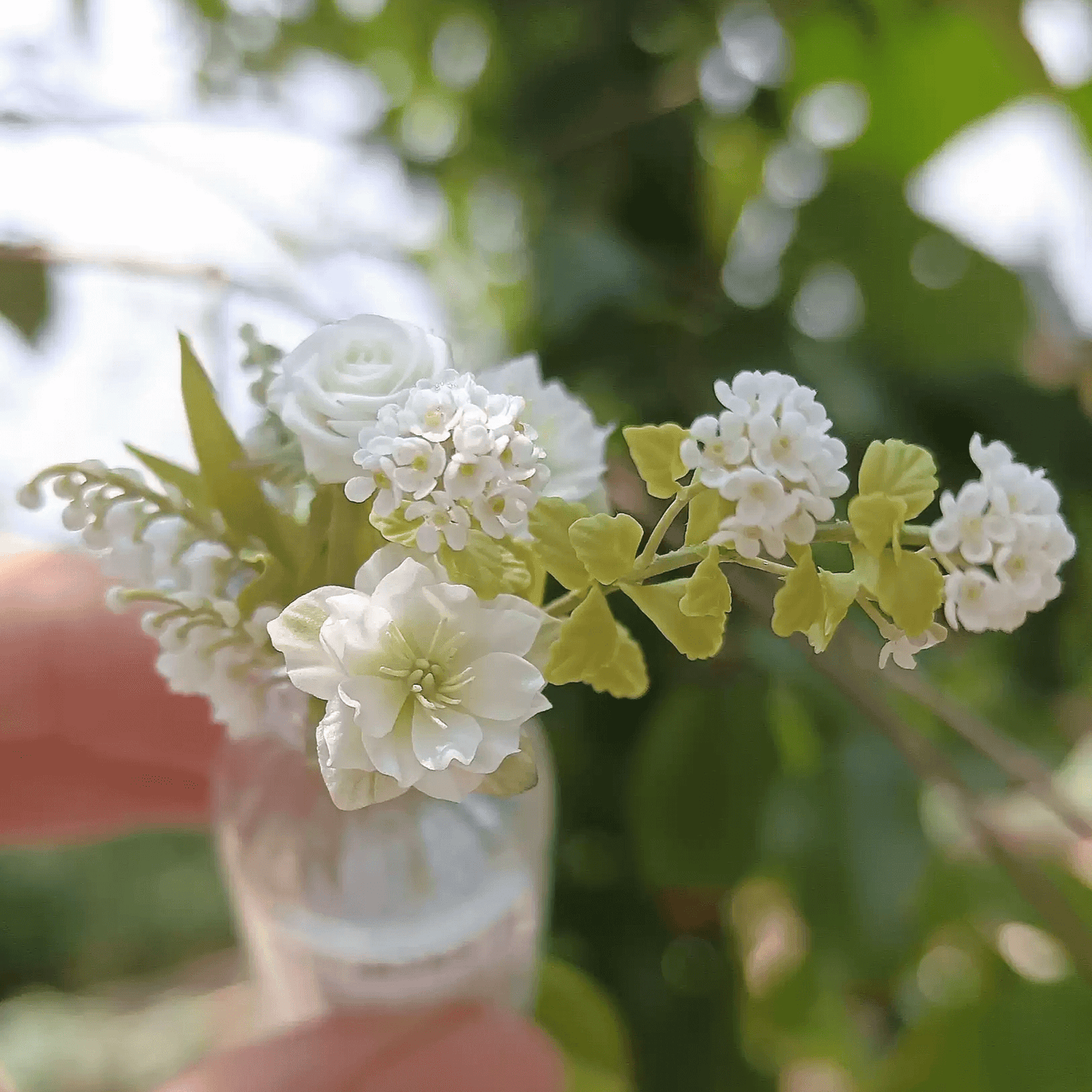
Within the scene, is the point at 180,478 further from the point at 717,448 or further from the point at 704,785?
the point at 704,785

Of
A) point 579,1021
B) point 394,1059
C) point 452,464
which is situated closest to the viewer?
point 452,464

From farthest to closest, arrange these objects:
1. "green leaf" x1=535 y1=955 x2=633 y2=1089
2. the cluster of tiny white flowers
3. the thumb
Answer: "green leaf" x1=535 y1=955 x2=633 y2=1089
the thumb
the cluster of tiny white flowers

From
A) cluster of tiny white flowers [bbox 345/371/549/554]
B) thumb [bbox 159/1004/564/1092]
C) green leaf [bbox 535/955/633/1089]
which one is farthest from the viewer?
green leaf [bbox 535/955/633/1089]

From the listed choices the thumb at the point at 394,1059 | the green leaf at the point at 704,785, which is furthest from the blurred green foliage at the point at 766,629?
the thumb at the point at 394,1059

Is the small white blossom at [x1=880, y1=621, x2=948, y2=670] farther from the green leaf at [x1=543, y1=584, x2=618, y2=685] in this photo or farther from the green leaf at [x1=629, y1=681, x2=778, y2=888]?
the green leaf at [x1=629, y1=681, x2=778, y2=888]

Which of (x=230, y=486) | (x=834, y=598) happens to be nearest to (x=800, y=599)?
(x=834, y=598)

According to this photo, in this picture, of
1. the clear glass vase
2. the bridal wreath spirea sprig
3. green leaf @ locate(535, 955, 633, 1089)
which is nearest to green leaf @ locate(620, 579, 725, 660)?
the bridal wreath spirea sprig
